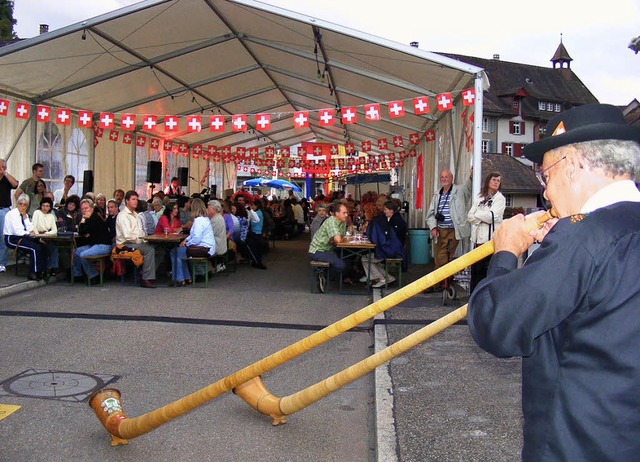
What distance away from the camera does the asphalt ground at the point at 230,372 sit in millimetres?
3990

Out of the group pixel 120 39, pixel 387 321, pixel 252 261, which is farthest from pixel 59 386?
pixel 252 261

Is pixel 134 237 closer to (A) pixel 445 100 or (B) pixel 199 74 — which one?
(B) pixel 199 74

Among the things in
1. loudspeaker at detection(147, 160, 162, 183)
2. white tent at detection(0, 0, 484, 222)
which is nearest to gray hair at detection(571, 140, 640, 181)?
white tent at detection(0, 0, 484, 222)

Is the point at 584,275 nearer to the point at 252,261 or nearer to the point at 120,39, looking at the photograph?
the point at 120,39

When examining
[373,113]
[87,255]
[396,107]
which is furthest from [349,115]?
[87,255]

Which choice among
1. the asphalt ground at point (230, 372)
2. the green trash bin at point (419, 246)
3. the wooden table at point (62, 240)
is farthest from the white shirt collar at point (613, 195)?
the green trash bin at point (419, 246)

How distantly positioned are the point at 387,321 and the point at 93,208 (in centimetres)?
A: 579

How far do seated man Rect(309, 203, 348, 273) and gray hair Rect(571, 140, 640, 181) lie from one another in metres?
8.64

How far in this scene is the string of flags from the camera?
40.6ft

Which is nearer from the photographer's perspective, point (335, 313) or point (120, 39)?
point (335, 313)

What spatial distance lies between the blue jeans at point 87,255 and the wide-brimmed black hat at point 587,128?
9.50 m

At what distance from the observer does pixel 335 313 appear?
8.74 m

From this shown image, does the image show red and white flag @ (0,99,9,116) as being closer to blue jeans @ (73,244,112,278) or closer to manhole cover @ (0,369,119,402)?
blue jeans @ (73,244,112,278)

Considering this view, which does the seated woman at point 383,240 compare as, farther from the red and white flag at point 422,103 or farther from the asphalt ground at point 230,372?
the red and white flag at point 422,103
